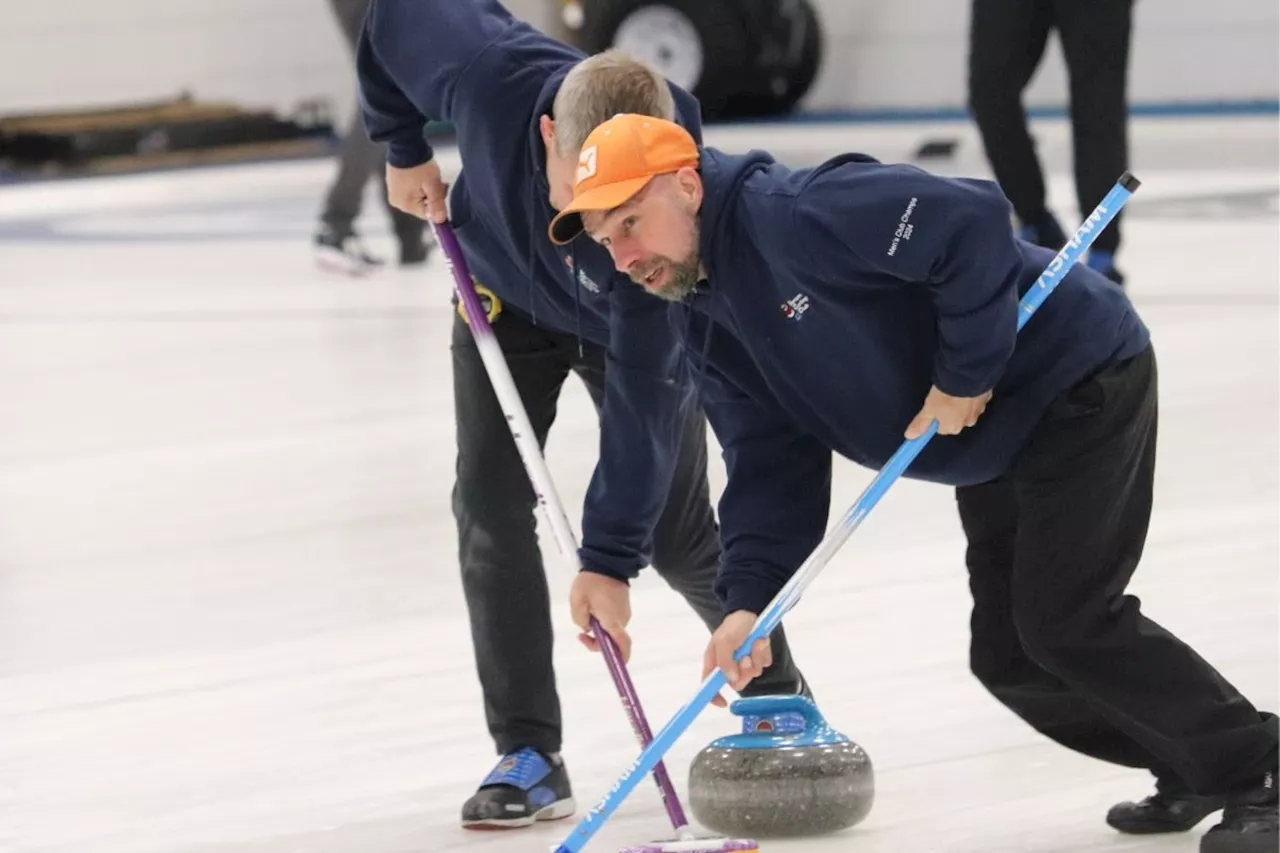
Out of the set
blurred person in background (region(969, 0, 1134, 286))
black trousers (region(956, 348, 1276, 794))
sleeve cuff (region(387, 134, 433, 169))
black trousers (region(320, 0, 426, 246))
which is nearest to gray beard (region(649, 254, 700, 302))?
black trousers (region(956, 348, 1276, 794))

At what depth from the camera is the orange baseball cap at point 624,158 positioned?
2.32 m

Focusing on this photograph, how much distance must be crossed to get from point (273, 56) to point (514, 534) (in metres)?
11.7

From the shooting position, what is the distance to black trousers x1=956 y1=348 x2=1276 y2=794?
247cm

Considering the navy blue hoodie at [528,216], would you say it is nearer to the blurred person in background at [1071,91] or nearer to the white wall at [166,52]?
the blurred person in background at [1071,91]

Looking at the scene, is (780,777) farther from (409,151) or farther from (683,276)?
(409,151)

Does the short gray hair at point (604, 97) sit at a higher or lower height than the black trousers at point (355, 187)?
higher

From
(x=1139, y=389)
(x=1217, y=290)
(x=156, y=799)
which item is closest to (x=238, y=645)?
(x=156, y=799)

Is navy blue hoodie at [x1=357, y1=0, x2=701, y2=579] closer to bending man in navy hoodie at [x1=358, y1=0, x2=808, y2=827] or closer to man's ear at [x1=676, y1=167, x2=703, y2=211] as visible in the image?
bending man in navy hoodie at [x1=358, y1=0, x2=808, y2=827]

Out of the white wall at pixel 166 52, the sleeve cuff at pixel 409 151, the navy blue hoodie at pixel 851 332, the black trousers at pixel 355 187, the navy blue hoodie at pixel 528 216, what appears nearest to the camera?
the navy blue hoodie at pixel 851 332

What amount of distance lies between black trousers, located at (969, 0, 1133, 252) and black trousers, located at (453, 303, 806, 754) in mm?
3517

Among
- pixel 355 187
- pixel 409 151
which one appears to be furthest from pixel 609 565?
pixel 355 187

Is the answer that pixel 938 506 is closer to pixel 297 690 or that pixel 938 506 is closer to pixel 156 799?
pixel 297 690

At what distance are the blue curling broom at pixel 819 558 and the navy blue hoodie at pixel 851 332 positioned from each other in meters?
0.05

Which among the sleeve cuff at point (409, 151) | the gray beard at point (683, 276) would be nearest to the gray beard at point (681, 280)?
the gray beard at point (683, 276)
